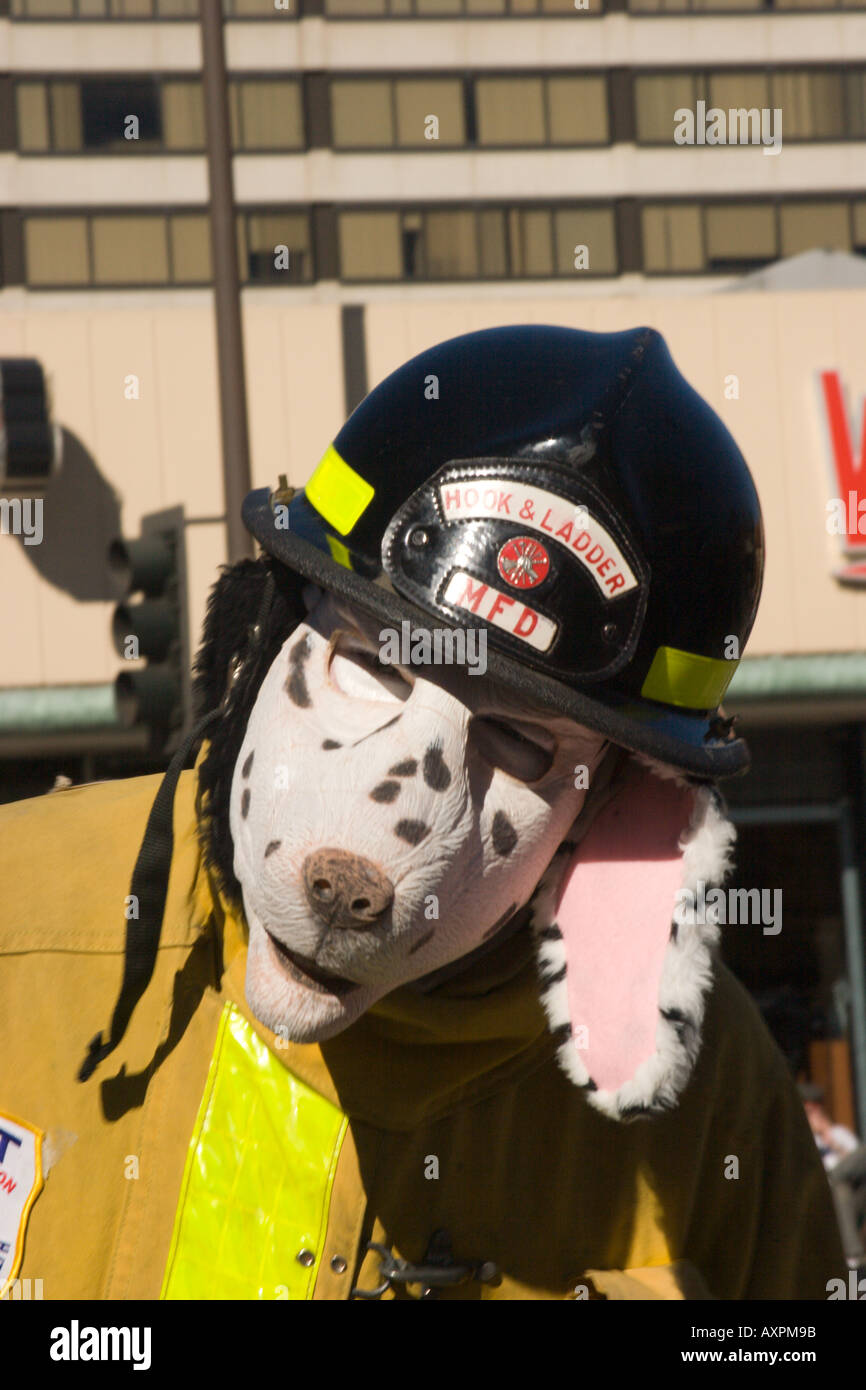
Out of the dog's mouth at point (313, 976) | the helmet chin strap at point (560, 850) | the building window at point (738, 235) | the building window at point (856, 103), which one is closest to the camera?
the dog's mouth at point (313, 976)

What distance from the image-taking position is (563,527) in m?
1.92

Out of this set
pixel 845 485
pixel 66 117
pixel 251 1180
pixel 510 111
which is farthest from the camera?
pixel 510 111

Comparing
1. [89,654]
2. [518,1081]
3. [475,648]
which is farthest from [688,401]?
[89,654]

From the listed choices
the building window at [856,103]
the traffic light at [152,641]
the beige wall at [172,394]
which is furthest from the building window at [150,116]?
the traffic light at [152,641]

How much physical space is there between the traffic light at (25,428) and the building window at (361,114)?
27044 mm

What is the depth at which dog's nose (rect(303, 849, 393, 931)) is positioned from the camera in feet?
6.02

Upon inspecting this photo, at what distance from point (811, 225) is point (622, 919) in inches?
1425

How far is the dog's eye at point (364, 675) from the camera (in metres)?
1.99

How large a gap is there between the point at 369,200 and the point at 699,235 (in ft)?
24.6

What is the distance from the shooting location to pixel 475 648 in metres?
1.91

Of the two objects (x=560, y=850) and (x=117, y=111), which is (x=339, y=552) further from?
(x=117, y=111)

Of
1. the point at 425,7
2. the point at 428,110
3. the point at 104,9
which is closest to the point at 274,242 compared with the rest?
the point at 428,110

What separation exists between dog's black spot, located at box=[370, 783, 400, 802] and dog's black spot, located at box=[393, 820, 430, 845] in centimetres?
3

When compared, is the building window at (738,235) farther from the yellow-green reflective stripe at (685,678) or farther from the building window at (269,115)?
the yellow-green reflective stripe at (685,678)
